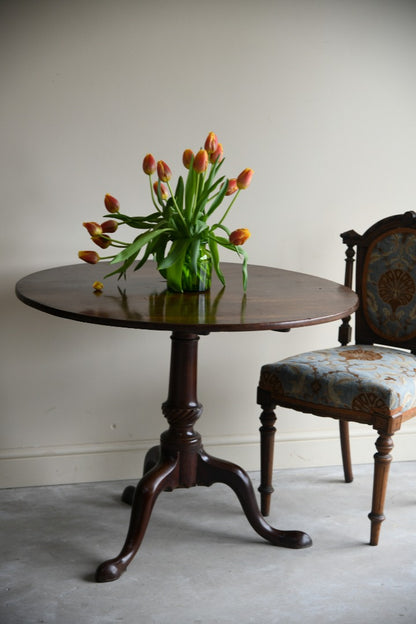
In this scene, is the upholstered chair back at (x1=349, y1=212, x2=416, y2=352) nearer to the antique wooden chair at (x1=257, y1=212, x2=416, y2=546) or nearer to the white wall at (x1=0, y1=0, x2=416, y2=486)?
the antique wooden chair at (x1=257, y1=212, x2=416, y2=546)

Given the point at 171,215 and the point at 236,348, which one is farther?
the point at 236,348

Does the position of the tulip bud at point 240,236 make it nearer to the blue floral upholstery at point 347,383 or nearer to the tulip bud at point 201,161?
the tulip bud at point 201,161

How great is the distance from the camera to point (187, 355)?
2.40 metres

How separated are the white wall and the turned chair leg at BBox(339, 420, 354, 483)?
0.20 m

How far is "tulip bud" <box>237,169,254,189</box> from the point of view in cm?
220

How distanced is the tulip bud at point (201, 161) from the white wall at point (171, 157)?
2.33ft

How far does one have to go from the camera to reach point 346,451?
2.94 meters

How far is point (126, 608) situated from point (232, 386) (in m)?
1.16

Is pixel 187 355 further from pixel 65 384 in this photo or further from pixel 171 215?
pixel 65 384

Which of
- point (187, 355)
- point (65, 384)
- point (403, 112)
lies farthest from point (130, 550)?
point (403, 112)

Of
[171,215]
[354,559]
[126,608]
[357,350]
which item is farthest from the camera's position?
[357,350]

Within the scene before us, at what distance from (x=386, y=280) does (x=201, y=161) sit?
3.16 ft

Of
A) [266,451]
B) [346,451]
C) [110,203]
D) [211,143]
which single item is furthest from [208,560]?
[211,143]

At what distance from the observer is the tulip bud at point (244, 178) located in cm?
220
